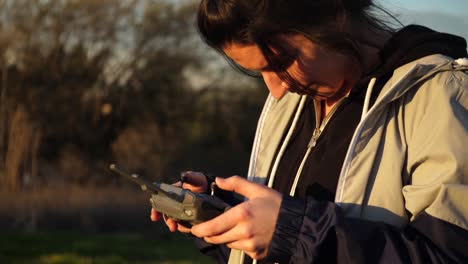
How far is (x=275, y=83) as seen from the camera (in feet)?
7.52

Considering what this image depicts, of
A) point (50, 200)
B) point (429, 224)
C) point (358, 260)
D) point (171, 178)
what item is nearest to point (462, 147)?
point (429, 224)

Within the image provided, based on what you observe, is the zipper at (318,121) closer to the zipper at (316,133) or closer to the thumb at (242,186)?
the zipper at (316,133)

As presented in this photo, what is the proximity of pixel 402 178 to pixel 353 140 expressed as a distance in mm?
165

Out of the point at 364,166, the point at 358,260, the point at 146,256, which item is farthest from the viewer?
the point at 146,256

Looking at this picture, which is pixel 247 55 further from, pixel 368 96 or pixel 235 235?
pixel 235 235

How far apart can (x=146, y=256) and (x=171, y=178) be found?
6.97 metres

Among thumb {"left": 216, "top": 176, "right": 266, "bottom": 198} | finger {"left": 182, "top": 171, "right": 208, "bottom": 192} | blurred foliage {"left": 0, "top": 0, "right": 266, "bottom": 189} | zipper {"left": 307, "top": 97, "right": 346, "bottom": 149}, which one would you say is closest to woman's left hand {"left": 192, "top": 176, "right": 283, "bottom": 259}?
thumb {"left": 216, "top": 176, "right": 266, "bottom": 198}

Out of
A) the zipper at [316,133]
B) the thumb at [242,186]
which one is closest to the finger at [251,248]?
the thumb at [242,186]

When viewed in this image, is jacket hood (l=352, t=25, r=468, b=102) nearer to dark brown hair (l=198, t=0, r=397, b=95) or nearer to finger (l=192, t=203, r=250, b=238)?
dark brown hair (l=198, t=0, r=397, b=95)

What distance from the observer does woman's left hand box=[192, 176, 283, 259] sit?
182cm

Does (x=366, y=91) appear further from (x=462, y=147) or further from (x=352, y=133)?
(x=462, y=147)

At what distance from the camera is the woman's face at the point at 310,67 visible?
6.93ft

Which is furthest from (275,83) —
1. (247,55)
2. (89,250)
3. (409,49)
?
(89,250)

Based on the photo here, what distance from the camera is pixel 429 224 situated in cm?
180
